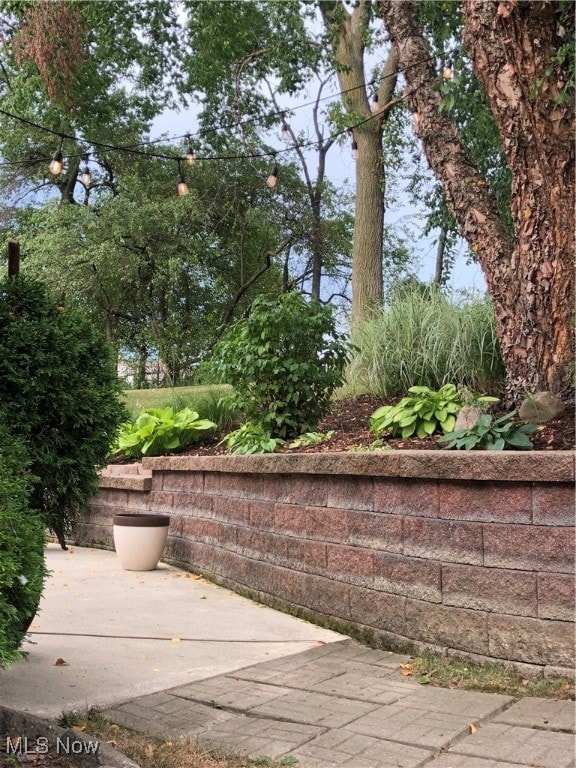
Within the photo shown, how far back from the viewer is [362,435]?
5984 millimetres

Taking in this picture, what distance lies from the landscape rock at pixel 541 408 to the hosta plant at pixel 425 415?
0.46m

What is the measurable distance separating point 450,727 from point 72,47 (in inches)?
439

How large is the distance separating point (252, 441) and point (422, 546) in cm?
241

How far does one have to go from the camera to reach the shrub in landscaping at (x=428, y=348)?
649 centimetres

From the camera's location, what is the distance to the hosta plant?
5469 mm

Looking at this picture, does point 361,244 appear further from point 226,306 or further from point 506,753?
point 506,753

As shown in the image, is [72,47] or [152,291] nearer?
[72,47]

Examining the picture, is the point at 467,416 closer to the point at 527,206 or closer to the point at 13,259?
the point at 527,206

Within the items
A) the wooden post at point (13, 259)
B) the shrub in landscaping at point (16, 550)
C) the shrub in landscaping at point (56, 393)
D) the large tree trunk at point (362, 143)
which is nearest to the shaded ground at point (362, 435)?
the shrub in landscaping at point (56, 393)

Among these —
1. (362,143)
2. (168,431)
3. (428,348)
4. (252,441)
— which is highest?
(362,143)

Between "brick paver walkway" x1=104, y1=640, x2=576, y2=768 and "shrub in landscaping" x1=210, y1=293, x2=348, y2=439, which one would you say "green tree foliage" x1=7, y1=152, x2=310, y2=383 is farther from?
"brick paver walkway" x1=104, y1=640, x2=576, y2=768

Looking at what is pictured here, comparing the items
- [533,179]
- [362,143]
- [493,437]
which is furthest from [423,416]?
[362,143]

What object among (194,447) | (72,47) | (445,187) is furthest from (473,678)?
(72,47)

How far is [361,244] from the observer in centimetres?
1163
